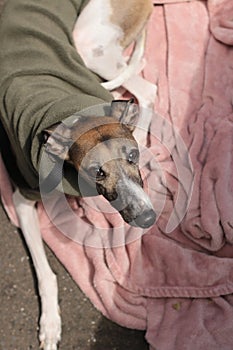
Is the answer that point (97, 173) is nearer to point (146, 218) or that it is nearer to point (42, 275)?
point (146, 218)

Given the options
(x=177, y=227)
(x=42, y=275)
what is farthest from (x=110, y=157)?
(x=42, y=275)

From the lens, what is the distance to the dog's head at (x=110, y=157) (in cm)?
253

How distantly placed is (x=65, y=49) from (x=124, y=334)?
1.41 metres

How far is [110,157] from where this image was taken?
2.55m

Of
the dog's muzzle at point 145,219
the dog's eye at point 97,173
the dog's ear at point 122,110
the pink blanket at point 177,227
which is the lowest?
the pink blanket at point 177,227

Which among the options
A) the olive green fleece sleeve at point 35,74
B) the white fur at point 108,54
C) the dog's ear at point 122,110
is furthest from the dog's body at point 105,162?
the white fur at point 108,54

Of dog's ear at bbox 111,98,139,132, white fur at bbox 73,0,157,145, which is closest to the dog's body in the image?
dog's ear at bbox 111,98,139,132

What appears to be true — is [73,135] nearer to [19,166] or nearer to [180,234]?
[19,166]

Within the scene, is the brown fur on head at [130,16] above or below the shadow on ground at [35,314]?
above

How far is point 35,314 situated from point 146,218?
3.51 feet

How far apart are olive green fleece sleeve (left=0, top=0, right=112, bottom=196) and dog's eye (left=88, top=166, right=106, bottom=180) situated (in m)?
0.28

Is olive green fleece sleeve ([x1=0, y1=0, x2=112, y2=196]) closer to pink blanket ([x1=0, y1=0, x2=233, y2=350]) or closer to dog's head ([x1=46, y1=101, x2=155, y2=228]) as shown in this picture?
dog's head ([x1=46, y1=101, x2=155, y2=228])

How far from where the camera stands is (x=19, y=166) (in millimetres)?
3219

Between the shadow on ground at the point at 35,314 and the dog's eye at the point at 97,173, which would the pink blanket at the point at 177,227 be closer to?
the shadow on ground at the point at 35,314
